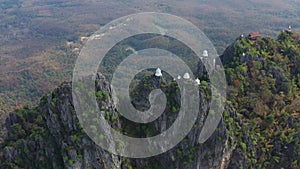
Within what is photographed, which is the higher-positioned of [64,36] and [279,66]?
[279,66]

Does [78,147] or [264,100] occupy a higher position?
[264,100]

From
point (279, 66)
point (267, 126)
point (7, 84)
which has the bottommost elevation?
point (7, 84)

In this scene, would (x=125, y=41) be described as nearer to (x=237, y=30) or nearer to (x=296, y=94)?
(x=237, y=30)

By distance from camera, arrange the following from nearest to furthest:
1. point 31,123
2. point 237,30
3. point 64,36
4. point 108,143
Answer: point 108,143
point 31,123
point 237,30
point 64,36

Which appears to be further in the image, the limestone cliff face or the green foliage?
the green foliage

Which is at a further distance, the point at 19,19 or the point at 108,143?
the point at 19,19

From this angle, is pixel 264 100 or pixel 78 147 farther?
pixel 264 100

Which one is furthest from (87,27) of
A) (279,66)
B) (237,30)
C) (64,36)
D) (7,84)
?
(279,66)

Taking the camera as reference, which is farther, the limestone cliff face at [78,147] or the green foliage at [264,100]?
the green foliage at [264,100]
